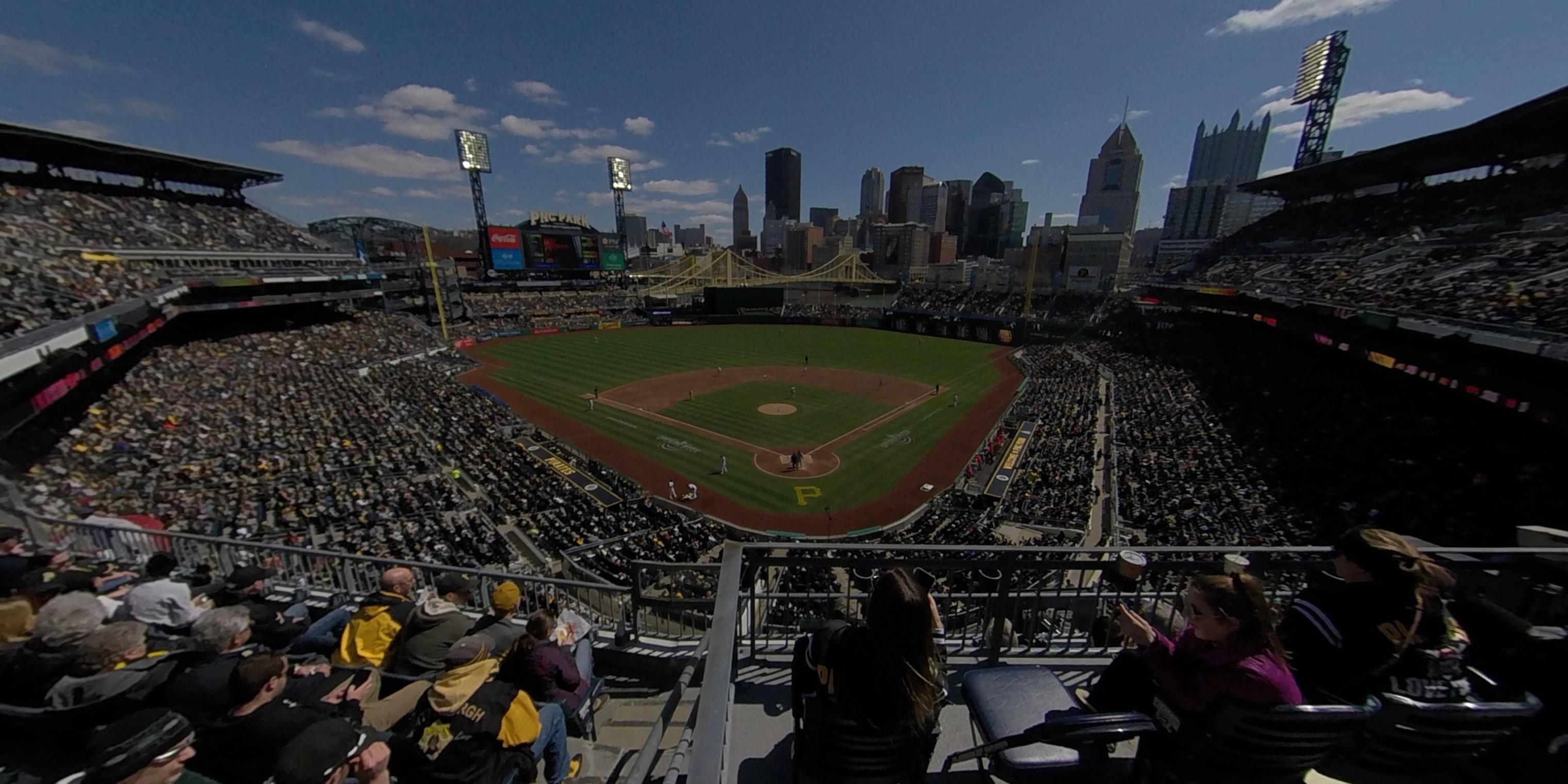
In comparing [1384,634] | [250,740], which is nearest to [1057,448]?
[1384,634]

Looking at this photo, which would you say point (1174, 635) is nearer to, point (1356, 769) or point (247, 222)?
point (1356, 769)

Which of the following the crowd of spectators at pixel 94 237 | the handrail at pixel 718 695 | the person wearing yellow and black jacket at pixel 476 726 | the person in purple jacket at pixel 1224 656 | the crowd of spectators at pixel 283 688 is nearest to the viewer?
the handrail at pixel 718 695

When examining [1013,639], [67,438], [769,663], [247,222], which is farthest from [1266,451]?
[247,222]

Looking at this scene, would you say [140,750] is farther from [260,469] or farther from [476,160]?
[476,160]

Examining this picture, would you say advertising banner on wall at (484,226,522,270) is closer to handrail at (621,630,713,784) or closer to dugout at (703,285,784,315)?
dugout at (703,285,784,315)

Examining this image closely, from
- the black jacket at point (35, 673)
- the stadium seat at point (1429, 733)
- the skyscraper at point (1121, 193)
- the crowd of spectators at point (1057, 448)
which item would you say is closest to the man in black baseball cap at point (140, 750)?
the black jacket at point (35, 673)

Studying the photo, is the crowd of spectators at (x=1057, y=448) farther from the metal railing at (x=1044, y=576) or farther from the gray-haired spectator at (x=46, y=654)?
the gray-haired spectator at (x=46, y=654)
